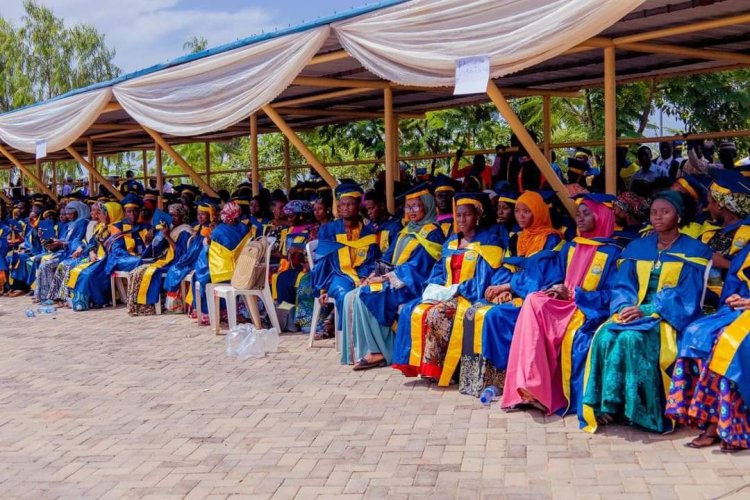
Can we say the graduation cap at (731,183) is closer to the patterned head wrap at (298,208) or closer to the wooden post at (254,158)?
the patterned head wrap at (298,208)

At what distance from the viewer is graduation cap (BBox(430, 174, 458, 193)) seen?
7117mm

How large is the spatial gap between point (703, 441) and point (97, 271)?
8.39 metres

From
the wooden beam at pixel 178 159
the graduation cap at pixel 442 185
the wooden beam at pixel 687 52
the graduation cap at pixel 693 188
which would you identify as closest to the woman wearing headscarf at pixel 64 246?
the wooden beam at pixel 178 159

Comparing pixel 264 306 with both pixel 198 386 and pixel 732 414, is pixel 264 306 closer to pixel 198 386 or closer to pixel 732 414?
pixel 198 386

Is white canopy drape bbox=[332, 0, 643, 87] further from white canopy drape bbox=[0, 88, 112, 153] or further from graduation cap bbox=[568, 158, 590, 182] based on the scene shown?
white canopy drape bbox=[0, 88, 112, 153]

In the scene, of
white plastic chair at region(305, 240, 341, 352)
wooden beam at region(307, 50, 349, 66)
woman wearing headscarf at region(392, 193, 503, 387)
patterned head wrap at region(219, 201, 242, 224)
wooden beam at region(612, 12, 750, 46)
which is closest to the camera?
wooden beam at region(612, 12, 750, 46)

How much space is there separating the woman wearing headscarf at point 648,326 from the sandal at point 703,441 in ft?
0.76

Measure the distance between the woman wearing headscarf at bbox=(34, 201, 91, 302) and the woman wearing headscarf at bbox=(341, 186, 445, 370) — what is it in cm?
644

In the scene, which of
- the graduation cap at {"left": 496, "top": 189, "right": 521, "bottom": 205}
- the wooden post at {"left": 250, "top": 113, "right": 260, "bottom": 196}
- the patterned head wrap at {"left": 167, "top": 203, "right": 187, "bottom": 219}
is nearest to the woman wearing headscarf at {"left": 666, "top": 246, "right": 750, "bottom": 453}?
the graduation cap at {"left": 496, "top": 189, "right": 521, "bottom": 205}

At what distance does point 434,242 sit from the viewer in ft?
22.7

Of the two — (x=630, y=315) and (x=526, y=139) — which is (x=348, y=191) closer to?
(x=526, y=139)

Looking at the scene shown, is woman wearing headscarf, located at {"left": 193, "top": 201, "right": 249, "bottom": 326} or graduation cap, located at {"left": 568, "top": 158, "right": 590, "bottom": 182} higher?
graduation cap, located at {"left": 568, "top": 158, "right": 590, "bottom": 182}

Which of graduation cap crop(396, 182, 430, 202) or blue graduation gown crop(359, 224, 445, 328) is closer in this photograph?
blue graduation gown crop(359, 224, 445, 328)

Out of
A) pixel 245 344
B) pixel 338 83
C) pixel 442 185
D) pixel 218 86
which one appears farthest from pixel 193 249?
pixel 442 185
